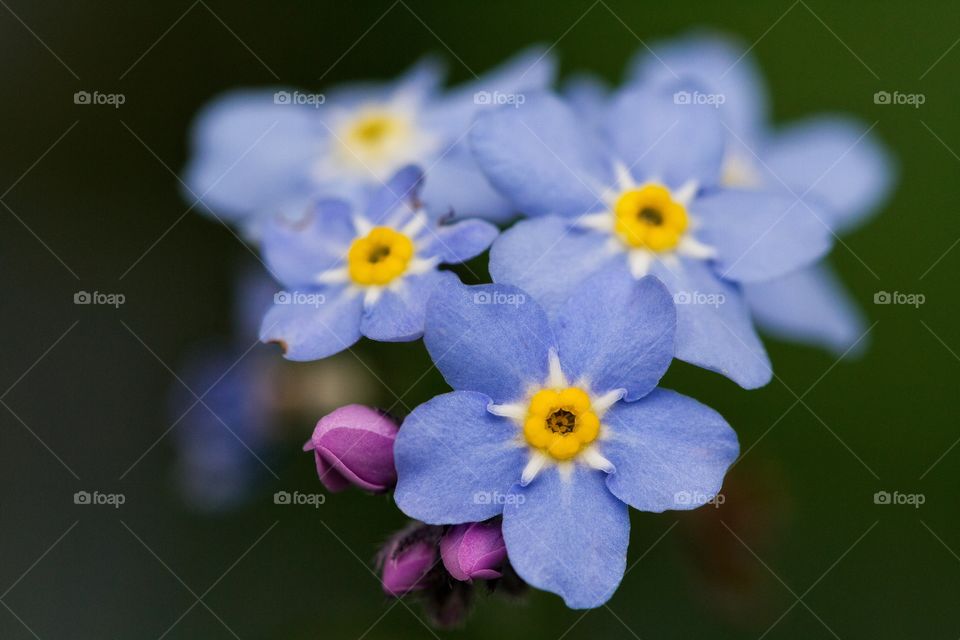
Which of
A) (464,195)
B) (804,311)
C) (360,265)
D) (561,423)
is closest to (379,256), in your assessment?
(360,265)

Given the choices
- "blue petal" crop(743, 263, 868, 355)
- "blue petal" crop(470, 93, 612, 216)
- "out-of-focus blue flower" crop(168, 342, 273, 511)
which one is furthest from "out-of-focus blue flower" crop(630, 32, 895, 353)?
"out-of-focus blue flower" crop(168, 342, 273, 511)

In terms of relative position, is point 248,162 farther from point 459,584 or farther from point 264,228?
point 459,584

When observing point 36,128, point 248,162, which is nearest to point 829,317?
point 248,162

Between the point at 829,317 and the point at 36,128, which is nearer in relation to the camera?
the point at 829,317

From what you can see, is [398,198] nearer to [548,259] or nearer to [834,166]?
[548,259]

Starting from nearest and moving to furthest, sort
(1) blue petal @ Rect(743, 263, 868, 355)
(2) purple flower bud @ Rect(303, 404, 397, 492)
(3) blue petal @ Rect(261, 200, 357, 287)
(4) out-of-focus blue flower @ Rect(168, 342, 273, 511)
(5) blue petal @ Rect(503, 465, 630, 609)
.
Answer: (5) blue petal @ Rect(503, 465, 630, 609) → (2) purple flower bud @ Rect(303, 404, 397, 492) → (3) blue petal @ Rect(261, 200, 357, 287) → (1) blue petal @ Rect(743, 263, 868, 355) → (4) out-of-focus blue flower @ Rect(168, 342, 273, 511)

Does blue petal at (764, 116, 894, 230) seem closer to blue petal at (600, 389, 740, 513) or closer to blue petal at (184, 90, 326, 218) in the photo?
blue petal at (600, 389, 740, 513)
